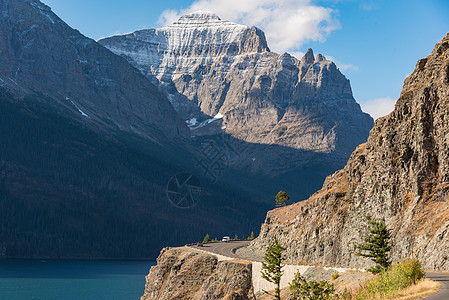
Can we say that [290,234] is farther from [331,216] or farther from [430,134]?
[430,134]

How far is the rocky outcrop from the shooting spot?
7850cm

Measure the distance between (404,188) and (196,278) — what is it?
3957cm

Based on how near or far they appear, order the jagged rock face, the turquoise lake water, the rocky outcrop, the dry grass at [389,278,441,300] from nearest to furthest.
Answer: the dry grass at [389,278,441,300]
the jagged rock face
the rocky outcrop
the turquoise lake water

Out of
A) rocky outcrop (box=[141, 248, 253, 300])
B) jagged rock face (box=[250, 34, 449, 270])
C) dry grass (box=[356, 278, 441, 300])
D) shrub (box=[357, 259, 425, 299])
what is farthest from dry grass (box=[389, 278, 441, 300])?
rocky outcrop (box=[141, 248, 253, 300])

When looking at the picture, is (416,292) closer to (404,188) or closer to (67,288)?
(404,188)

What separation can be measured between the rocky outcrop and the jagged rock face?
10.9m

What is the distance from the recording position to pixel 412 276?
30.3 metres

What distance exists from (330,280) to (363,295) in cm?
2482

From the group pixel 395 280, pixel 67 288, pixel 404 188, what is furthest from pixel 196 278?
pixel 67 288

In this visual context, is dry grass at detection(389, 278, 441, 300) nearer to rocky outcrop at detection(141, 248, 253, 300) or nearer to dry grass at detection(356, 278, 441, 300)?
dry grass at detection(356, 278, 441, 300)

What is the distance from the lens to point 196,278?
89562mm

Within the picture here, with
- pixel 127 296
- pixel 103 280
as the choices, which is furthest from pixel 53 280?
pixel 127 296

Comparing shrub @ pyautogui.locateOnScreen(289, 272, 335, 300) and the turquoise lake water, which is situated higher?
the turquoise lake water

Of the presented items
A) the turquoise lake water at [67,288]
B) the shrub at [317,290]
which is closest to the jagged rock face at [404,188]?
the shrub at [317,290]
